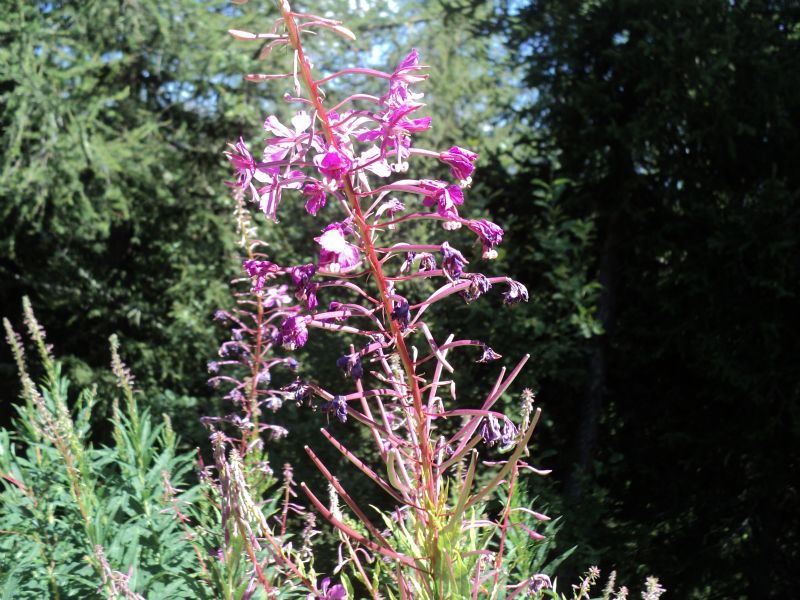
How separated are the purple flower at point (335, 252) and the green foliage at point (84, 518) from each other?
3.65 feet

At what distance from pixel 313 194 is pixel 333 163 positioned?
0.30ft

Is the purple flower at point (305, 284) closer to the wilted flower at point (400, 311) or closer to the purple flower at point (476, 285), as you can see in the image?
the wilted flower at point (400, 311)

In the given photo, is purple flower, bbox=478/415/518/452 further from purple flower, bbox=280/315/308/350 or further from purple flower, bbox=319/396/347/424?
purple flower, bbox=280/315/308/350

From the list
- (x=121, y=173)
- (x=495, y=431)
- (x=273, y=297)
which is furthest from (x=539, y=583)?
(x=121, y=173)

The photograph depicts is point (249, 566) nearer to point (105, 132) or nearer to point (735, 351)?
point (735, 351)

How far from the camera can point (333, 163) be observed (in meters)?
1.26

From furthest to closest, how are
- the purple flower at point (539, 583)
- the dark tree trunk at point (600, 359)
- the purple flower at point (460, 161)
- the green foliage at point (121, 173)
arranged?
the green foliage at point (121, 173), the dark tree trunk at point (600, 359), the purple flower at point (539, 583), the purple flower at point (460, 161)

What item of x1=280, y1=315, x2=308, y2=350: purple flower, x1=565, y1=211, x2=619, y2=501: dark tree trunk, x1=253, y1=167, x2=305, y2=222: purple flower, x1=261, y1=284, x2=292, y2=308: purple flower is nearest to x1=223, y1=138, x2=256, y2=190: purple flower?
x1=253, y1=167, x2=305, y2=222: purple flower

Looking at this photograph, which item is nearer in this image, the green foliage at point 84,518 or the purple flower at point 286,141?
the purple flower at point 286,141

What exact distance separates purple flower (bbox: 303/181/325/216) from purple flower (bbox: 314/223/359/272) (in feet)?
0.24

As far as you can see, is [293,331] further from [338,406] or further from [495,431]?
[495,431]

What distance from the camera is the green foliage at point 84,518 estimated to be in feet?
7.27

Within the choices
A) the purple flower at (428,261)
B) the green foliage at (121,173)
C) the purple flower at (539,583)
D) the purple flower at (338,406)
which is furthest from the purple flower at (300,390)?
the green foliage at (121,173)

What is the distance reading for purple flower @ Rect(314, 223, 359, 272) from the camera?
125 cm
